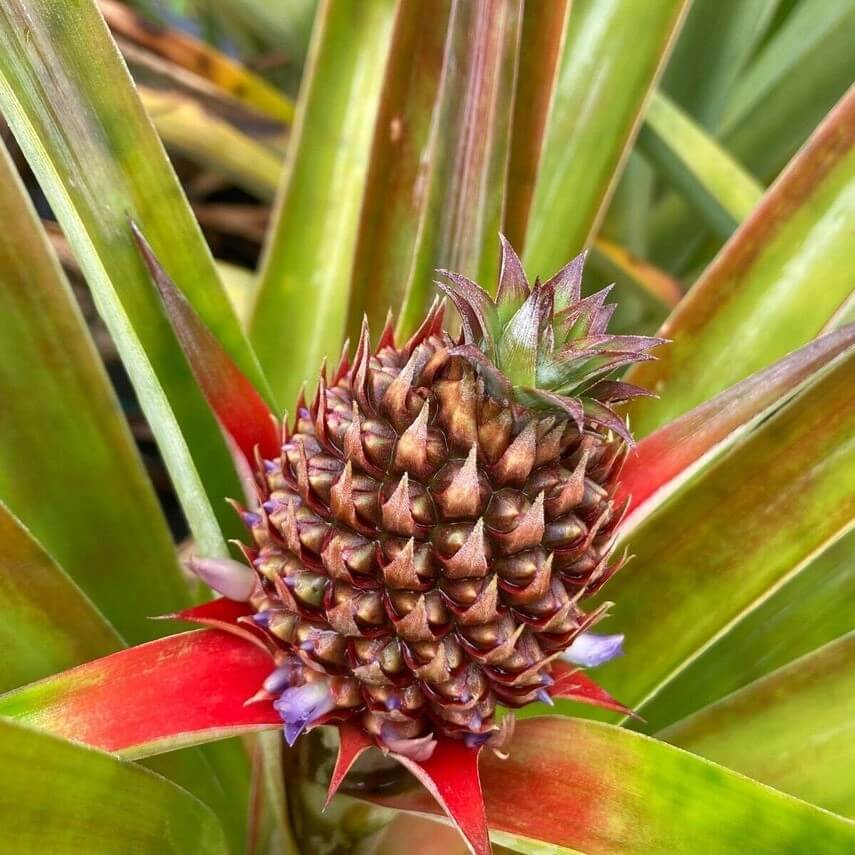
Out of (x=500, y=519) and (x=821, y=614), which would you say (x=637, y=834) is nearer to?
(x=500, y=519)

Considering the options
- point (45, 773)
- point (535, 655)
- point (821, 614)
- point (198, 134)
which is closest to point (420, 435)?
point (535, 655)

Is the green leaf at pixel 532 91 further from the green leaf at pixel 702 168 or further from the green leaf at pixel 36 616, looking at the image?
the green leaf at pixel 36 616

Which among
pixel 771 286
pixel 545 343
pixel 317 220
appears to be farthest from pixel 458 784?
pixel 317 220

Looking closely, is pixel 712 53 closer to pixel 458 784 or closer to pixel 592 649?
pixel 592 649

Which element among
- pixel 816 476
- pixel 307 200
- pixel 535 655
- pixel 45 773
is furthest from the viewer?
pixel 307 200

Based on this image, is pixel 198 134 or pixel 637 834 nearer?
pixel 637 834

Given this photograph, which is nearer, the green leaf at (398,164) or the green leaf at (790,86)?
the green leaf at (398,164)

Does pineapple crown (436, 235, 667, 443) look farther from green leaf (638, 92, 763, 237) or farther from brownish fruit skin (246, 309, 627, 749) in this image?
green leaf (638, 92, 763, 237)

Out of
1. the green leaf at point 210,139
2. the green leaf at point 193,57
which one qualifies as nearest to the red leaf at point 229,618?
the green leaf at point 210,139
